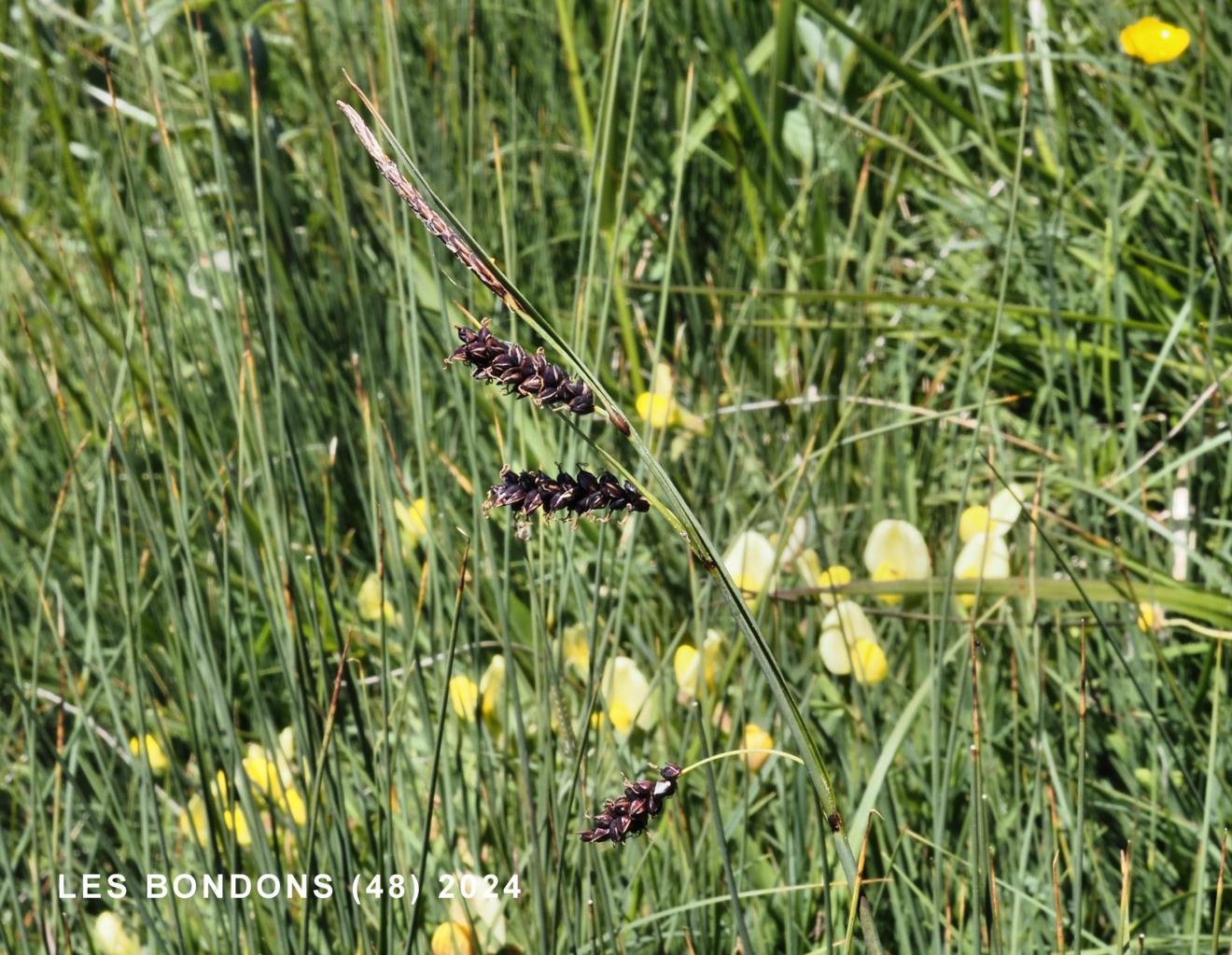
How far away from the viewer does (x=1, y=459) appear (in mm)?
1562

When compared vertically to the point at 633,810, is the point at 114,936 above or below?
below

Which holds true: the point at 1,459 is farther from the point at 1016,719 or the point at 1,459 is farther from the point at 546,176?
the point at 1016,719

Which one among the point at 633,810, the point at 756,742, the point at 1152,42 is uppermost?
the point at 1152,42

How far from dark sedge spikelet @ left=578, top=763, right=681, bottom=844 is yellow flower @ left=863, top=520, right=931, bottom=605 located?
673mm

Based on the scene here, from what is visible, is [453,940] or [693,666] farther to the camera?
[693,666]

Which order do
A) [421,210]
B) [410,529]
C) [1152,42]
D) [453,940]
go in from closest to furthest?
[421,210] → [453,940] → [410,529] → [1152,42]

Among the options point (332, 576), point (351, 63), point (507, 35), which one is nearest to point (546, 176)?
point (351, 63)

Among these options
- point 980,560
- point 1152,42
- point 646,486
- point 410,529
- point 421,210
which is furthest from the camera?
point 1152,42

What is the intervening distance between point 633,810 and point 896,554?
0.71m

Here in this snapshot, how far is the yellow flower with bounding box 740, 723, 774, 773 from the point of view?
91cm

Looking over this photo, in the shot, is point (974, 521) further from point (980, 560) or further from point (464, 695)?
point (464, 695)

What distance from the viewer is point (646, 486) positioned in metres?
0.93

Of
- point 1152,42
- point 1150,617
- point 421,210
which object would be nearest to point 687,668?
point 1150,617

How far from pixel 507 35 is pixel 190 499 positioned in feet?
3.43
